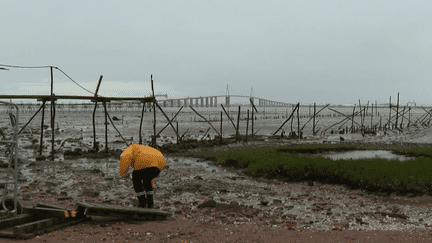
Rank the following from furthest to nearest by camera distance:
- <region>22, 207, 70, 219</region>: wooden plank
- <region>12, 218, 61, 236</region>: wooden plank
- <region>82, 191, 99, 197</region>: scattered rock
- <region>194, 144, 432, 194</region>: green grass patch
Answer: <region>194, 144, 432, 194</region>: green grass patch
<region>82, 191, 99, 197</region>: scattered rock
<region>22, 207, 70, 219</region>: wooden plank
<region>12, 218, 61, 236</region>: wooden plank

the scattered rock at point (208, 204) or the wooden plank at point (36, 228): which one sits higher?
the wooden plank at point (36, 228)

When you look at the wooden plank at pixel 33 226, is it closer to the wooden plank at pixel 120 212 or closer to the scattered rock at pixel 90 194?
the wooden plank at pixel 120 212

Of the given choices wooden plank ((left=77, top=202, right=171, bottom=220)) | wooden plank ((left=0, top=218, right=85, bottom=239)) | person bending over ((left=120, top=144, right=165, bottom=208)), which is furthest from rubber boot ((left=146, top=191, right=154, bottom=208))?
wooden plank ((left=0, top=218, right=85, bottom=239))

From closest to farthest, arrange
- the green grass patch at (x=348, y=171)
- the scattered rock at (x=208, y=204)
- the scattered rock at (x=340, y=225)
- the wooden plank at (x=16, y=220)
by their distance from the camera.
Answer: the wooden plank at (x=16, y=220)
the scattered rock at (x=340, y=225)
the scattered rock at (x=208, y=204)
the green grass patch at (x=348, y=171)

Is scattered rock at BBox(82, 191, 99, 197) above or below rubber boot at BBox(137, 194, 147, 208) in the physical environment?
below

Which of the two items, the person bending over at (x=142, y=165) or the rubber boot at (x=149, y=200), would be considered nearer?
the person bending over at (x=142, y=165)

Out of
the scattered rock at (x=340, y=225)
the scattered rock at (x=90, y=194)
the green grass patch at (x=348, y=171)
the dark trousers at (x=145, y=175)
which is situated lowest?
the scattered rock at (x=90, y=194)

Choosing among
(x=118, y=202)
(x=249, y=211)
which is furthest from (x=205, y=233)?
(x=118, y=202)

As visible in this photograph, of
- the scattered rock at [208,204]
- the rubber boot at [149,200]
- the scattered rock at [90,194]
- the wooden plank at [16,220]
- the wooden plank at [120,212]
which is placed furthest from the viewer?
the scattered rock at [90,194]

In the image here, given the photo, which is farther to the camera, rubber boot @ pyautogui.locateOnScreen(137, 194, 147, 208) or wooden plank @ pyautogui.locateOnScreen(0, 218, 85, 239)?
rubber boot @ pyautogui.locateOnScreen(137, 194, 147, 208)

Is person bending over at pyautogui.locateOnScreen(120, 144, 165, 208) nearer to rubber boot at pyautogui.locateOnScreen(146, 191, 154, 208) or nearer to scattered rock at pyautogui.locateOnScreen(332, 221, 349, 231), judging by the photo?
rubber boot at pyautogui.locateOnScreen(146, 191, 154, 208)

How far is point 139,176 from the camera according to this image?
6.44 metres

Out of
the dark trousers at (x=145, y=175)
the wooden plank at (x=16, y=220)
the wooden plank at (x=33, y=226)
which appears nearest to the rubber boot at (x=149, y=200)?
the dark trousers at (x=145, y=175)

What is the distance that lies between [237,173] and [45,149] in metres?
11.0
